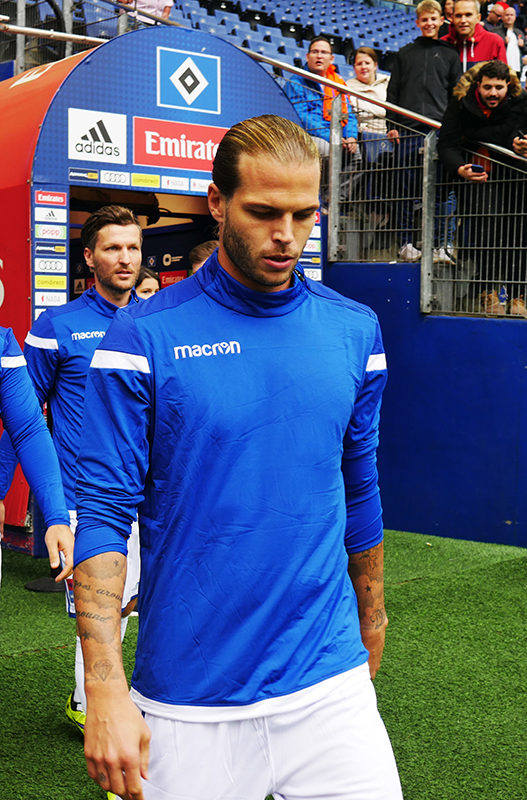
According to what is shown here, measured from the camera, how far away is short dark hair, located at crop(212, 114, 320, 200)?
1788mm

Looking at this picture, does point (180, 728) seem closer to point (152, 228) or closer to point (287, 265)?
point (287, 265)

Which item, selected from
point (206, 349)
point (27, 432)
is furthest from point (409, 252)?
point (206, 349)

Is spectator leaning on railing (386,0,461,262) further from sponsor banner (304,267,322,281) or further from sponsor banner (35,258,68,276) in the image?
sponsor banner (35,258,68,276)

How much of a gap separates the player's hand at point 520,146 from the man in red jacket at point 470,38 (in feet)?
5.04

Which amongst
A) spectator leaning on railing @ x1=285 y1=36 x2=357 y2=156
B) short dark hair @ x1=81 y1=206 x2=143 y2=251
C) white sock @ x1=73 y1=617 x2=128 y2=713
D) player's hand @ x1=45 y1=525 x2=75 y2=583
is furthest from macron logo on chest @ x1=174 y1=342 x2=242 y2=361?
spectator leaning on railing @ x1=285 y1=36 x2=357 y2=156

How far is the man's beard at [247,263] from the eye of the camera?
5.94 feet

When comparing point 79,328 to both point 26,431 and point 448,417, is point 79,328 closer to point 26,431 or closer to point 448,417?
point 26,431

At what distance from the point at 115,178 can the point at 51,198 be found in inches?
23.4

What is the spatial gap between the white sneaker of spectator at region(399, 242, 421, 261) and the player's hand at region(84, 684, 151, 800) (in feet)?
22.6

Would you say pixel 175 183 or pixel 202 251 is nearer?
pixel 202 251

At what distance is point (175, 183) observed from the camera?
7.45 m

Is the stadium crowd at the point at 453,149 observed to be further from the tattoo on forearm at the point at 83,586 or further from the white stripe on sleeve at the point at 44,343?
the tattoo on forearm at the point at 83,586

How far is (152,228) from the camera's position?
28.5 feet

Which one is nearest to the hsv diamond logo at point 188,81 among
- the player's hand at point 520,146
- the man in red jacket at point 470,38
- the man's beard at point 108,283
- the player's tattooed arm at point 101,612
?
the player's hand at point 520,146
